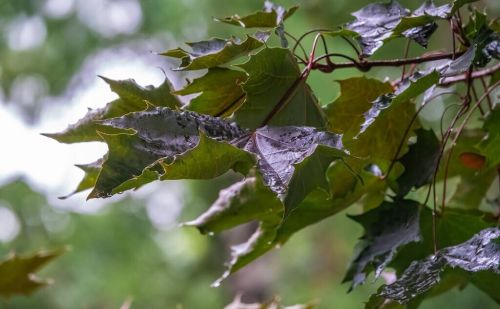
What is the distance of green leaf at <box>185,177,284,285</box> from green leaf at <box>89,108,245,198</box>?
0.19 metres

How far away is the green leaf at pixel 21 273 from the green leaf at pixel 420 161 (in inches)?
19.0

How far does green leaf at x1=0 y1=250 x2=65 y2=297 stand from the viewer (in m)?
0.96

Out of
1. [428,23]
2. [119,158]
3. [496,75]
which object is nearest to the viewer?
[119,158]

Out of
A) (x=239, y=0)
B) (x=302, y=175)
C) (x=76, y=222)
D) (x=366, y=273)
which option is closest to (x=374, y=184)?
(x=366, y=273)

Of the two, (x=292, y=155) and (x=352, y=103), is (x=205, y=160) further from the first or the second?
(x=352, y=103)

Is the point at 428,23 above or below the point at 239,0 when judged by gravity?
above

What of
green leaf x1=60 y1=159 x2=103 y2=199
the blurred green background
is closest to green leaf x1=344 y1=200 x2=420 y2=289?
green leaf x1=60 y1=159 x2=103 y2=199

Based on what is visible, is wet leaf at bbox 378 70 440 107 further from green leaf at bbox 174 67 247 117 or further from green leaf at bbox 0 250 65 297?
green leaf at bbox 0 250 65 297

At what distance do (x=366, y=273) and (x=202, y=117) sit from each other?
0.79ft

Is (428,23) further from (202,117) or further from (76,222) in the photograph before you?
(76,222)

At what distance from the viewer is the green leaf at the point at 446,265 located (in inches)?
20.3

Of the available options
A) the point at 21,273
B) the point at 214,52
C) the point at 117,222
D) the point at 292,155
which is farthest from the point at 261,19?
the point at 117,222

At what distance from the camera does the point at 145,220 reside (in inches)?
161

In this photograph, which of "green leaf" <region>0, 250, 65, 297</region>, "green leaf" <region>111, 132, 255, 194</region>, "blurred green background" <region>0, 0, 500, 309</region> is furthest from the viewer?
"blurred green background" <region>0, 0, 500, 309</region>
